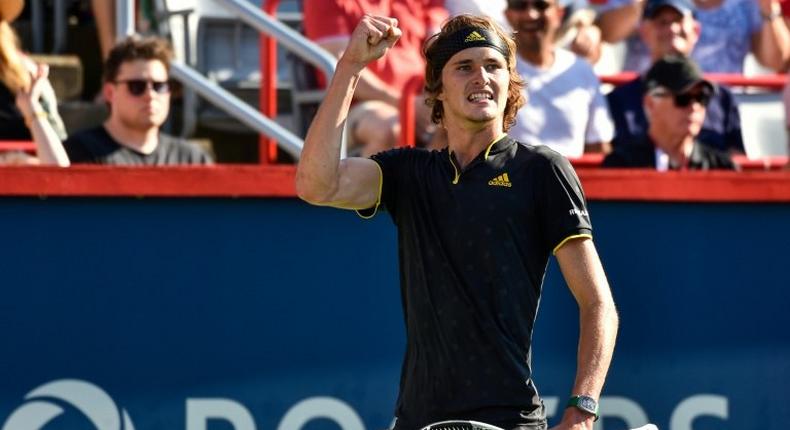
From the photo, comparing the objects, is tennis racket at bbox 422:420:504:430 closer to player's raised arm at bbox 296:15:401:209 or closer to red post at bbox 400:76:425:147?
player's raised arm at bbox 296:15:401:209

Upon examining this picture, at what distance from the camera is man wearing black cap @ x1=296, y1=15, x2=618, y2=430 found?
3877 millimetres

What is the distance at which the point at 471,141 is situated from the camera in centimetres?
405

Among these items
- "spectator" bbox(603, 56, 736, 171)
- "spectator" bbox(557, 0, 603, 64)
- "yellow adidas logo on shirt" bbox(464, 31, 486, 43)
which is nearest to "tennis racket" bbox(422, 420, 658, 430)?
"yellow adidas logo on shirt" bbox(464, 31, 486, 43)

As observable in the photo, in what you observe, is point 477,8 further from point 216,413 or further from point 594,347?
point 594,347

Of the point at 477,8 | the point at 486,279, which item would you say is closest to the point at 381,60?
the point at 477,8

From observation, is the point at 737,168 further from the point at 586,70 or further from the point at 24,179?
the point at 24,179

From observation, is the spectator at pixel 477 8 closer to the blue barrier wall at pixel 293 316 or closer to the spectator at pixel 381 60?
the spectator at pixel 381 60

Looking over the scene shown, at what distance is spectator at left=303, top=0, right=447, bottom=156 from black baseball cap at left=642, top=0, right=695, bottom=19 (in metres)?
1.00

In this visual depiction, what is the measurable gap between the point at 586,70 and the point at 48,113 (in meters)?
2.51

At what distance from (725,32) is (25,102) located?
373 centimetres

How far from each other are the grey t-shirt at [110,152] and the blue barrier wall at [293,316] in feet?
1.85

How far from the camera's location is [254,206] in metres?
5.59

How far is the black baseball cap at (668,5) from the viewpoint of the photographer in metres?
7.34

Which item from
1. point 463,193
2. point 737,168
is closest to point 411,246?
point 463,193
